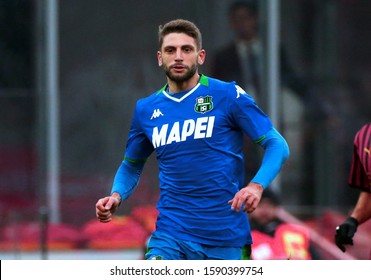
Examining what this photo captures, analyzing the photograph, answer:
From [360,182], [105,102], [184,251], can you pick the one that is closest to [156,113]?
[184,251]

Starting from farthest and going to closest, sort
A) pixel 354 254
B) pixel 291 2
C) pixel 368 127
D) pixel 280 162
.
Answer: pixel 291 2
pixel 354 254
pixel 368 127
pixel 280 162

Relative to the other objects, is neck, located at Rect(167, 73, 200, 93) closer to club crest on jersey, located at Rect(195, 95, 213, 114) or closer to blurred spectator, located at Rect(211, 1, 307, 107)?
club crest on jersey, located at Rect(195, 95, 213, 114)

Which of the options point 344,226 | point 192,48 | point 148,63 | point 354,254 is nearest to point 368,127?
point 344,226

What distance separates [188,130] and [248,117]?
13.3 inches

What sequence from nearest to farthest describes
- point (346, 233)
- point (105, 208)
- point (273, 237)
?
Result: point (105, 208) < point (346, 233) < point (273, 237)

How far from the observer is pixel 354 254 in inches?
502

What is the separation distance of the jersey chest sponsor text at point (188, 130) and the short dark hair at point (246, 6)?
5.76 m

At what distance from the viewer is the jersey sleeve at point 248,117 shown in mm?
7703

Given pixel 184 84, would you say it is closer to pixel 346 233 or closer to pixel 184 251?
pixel 184 251

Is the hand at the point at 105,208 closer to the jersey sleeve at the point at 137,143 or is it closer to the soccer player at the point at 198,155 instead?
the soccer player at the point at 198,155

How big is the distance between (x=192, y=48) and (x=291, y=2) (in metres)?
6.07

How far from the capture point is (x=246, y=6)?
13.5 metres

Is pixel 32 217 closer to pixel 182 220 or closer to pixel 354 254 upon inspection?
pixel 354 254

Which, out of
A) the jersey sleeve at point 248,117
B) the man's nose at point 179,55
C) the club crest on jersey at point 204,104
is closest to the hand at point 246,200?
the jersey sleeve at point 248,117
